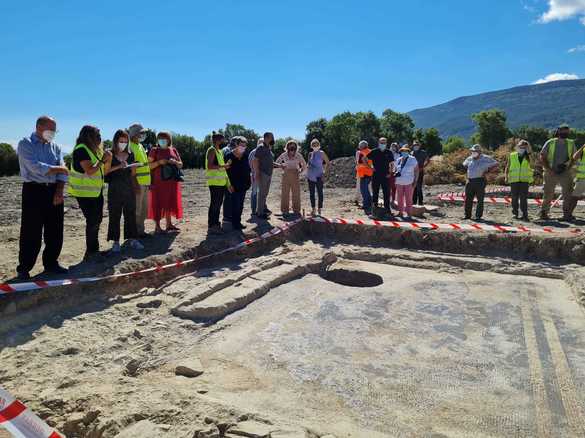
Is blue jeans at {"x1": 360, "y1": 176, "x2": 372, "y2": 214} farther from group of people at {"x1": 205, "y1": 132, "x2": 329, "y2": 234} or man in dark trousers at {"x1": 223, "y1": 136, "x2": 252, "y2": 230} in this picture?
man in dark trousers at {"x1": 223, "y1": 136, "x2": 252, "y2": 230}

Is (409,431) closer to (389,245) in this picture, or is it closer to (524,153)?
(389,245)

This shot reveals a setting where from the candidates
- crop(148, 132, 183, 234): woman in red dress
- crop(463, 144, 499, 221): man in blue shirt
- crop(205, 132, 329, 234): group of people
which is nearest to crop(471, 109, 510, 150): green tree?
crop(463, 144, 499, 221): man in blue shirt

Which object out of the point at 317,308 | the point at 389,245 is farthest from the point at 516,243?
the point at 317,308

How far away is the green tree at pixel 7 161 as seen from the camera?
83.9 feet

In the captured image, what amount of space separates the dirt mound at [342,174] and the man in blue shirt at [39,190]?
611 inches

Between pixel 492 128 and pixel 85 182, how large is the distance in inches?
2602

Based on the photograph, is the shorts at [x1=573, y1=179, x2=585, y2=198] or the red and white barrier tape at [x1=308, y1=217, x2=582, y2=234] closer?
the red and white barrier tape at [x1=308, y1=217, x2=582, y2=234]

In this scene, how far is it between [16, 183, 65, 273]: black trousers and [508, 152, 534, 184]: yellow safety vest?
28.4 ft

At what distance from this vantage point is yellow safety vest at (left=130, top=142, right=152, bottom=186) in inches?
257

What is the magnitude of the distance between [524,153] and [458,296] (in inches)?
189

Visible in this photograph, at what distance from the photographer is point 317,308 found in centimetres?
552

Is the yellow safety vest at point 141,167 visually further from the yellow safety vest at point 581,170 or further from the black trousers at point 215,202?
the yellow safety vest at point 581,170

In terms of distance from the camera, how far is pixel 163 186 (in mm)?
7340

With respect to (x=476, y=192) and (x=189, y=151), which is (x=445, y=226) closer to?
(x=476, y=192)
